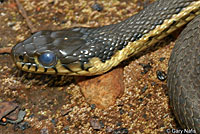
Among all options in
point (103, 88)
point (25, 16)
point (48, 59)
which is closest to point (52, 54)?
point (48, 59)

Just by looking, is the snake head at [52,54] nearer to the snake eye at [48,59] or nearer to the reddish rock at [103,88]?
the snake eye at [48,59]

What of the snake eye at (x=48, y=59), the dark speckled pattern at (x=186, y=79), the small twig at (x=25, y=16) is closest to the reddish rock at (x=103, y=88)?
the snake eye at (x=48, y=59)

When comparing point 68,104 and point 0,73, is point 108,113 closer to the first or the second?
point 68,104

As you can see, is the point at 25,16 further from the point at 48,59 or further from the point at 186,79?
the point at 186,79

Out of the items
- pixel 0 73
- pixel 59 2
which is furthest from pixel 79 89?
pixel 59 2

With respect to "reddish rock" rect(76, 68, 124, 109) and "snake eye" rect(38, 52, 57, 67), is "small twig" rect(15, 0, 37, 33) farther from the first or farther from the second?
"reddish rock" rect(76, 68, 124, 109)

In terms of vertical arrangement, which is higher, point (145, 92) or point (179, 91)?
point (179, 91)
